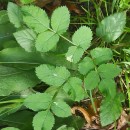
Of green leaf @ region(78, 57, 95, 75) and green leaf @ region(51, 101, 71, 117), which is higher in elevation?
green leaf @ region(78, 57, 95, 75)

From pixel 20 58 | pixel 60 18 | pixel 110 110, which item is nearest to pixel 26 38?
pixel 20 58

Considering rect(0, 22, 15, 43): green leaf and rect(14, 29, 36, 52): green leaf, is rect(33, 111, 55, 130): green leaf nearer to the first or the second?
rect(14, 29, 36, 52): green leaf

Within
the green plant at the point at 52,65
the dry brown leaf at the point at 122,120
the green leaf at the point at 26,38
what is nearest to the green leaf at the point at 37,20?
the green plant at the point at 52,65

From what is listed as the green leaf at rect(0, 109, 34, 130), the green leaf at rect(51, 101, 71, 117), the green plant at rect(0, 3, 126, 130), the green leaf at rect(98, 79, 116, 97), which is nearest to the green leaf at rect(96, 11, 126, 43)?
the green plant at rect(0, 3, 126, 130)

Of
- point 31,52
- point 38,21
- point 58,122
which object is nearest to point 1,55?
point 31,52

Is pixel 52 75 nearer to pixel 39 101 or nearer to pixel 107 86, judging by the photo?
pixel 39 101

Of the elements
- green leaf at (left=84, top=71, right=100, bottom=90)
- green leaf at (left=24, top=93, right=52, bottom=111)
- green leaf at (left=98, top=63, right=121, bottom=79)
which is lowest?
green leaf at (left=24, top=93, right=52, bottom=111)
